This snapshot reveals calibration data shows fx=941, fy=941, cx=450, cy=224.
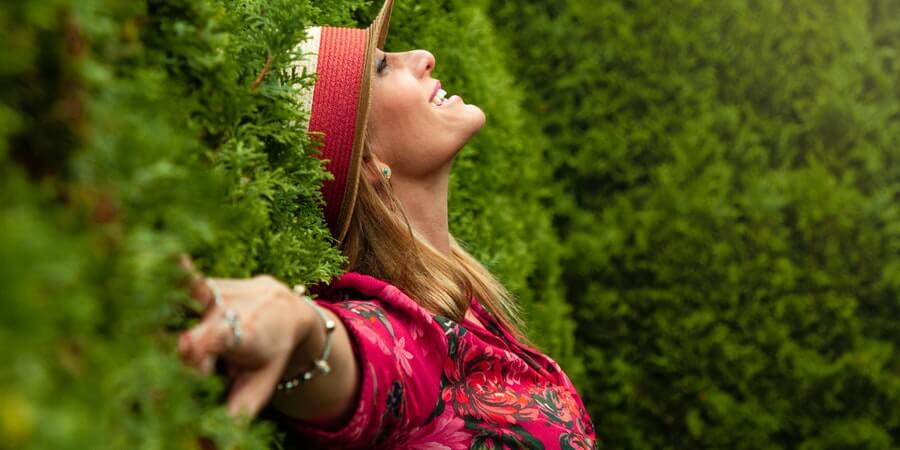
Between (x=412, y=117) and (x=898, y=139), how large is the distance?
3.67m

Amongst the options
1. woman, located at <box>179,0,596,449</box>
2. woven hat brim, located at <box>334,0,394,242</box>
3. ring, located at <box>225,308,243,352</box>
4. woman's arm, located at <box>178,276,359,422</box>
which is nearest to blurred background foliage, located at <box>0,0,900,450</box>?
woman, located at <box>179,0,596,449</box>

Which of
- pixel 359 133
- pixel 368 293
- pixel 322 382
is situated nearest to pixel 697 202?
pixel 359 133

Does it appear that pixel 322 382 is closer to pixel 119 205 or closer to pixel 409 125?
pixel 119 205

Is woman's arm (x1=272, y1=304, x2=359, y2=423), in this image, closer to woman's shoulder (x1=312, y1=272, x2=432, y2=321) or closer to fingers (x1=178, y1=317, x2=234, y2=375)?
fingers (x1=178, y1=317, x2=234, y2=375)

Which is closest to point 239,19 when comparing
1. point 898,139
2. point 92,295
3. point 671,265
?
point 92,295

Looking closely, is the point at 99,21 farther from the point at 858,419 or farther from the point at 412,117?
the point at 858,419

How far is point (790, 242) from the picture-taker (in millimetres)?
5012

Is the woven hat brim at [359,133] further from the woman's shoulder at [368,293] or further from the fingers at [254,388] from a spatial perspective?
the fingers at [254,388]

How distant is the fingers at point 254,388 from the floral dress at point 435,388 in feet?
0.86

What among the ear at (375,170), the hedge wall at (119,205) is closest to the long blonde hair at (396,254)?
the ear at (375,170)

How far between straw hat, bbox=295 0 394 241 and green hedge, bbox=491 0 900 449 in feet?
9.74

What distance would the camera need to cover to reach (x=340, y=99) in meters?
2.24

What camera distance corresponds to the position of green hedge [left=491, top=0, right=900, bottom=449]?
4875mm

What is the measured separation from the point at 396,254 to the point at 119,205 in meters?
1.45
